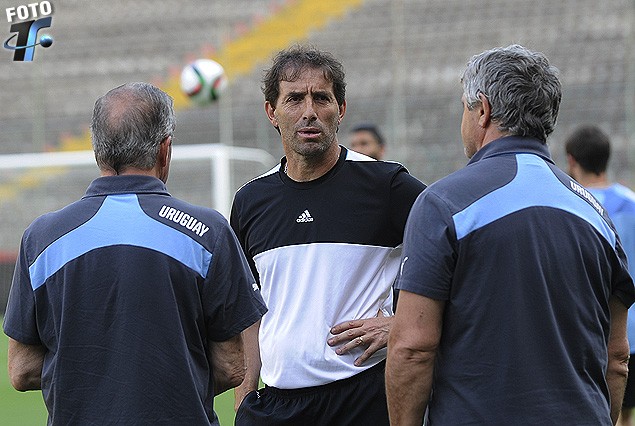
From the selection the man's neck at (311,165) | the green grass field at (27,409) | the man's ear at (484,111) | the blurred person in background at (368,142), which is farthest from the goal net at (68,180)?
the man's ear at (484,111)

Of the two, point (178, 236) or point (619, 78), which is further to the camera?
point (619, 78)

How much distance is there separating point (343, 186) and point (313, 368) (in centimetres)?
67

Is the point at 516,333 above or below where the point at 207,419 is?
above

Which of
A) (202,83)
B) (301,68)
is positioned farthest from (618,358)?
(202,83)

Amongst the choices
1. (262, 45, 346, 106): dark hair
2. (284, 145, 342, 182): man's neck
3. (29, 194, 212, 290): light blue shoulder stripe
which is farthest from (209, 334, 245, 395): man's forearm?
(262, 45, 346, 106): dark hair

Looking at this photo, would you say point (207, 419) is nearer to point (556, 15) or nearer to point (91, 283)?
point (91, 283)

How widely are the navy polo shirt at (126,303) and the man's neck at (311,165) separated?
2.93 feet

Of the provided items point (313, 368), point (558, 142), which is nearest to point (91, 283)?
point (313, 368)

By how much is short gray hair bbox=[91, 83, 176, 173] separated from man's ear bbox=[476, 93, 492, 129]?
0.90 metres

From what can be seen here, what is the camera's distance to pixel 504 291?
2658 millimetres

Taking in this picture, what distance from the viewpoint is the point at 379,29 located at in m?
17.7

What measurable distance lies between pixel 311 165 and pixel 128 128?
101cm

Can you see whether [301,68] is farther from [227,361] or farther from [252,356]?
[227,361]

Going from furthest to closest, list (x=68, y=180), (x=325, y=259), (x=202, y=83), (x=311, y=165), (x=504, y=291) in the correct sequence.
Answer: (x=68, y=180) < (x=202, y=83) < (x=311, y=165) < (x=325, y=259) < (x=504, y=291)
